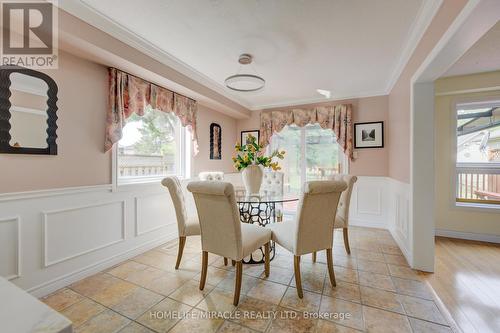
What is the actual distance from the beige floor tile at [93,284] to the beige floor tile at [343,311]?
1975 mm

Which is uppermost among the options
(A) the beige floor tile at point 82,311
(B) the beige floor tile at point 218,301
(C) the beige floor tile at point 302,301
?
(C) the beige floor tile at point 302,301

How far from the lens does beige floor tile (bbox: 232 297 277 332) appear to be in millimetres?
1563

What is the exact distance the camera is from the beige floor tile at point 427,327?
149 centimetres

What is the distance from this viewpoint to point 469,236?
3.20m

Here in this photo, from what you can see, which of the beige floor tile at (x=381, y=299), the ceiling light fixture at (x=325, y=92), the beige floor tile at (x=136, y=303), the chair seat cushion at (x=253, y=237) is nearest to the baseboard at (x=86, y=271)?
the beige floor tile at (x=136, y=303)

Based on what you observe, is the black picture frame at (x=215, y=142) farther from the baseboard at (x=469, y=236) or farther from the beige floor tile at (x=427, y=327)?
the baseboard at (x=469, y=236)

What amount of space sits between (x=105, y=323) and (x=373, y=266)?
8.38 feet

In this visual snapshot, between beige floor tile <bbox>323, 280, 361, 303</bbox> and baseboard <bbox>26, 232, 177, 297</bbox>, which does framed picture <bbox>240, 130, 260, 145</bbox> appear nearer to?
baseboard <bbox>26, 232, 177, 297</bbox>

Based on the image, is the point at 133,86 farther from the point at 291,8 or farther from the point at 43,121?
the point at 291,8

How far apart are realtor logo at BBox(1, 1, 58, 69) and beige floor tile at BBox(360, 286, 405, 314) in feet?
11.1

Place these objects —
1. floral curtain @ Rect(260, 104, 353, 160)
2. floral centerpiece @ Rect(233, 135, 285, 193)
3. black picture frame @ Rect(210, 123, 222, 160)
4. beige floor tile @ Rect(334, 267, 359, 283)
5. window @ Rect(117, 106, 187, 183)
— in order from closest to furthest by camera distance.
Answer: beige floor tile @ Rect(334, 267, 359, 283), floral centerpiece @ Rect(233, 135, 285, 193), window @ Rect(117, 106, 187, 183), floral curtain @ Rect(260, 104, 353, 160), black picture frame @ Rect(210, 123, 222, 160)

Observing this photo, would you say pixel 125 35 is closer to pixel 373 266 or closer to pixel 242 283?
pixel 242 283

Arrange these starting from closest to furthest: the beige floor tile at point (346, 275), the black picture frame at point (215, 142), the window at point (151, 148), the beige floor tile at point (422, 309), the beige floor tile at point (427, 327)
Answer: the beige floor tile at point (427, 327)
the beige floor tile at point (422, 309)
the beige floor tile at point (346, 275)
the window at point (151, 148)
the black picture frame at point (215, 142)

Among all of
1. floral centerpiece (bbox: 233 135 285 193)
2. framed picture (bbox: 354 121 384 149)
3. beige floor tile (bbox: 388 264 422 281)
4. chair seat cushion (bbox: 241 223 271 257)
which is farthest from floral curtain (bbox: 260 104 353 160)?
chair seat cushion (bbox: 241 223 271 257)
